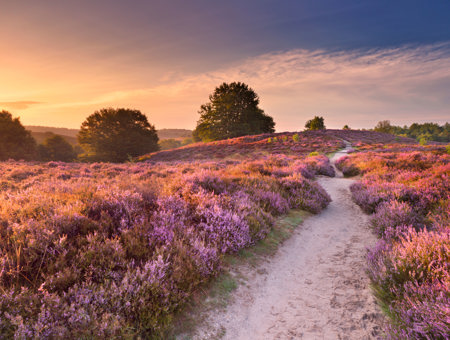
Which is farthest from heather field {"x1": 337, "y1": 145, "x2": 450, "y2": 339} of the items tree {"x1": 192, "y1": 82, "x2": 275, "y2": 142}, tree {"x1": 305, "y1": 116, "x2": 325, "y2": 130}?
tree {"x1": 305, "y1": 116, "x2": 325, "y2": 130}

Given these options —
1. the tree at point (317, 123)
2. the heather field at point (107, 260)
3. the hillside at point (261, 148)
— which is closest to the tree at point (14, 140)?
the hillside at point (261, 148)

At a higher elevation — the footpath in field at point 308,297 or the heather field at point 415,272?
the heather field at point 415,272

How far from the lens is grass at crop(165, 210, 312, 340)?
245 cm

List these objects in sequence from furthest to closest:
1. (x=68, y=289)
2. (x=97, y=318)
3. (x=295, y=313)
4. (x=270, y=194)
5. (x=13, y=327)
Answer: (x=270, y=194)
(x=295, y=313)
(x=68, y=289)
(x=97, y=318)
(x=13, y=327)

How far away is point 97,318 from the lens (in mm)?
1995

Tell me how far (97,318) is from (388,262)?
404 cm

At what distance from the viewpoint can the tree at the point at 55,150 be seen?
164 ft

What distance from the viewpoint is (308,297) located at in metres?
3.15

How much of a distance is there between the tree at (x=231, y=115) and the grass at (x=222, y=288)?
166ft

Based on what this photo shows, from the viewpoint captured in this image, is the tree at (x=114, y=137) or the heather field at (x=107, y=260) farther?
the tree at (x=114, y=137)

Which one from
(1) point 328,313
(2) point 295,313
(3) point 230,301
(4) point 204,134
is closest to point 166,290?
(3) point 230,301

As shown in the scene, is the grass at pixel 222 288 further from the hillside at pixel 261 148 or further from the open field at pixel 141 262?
the hillside at pixel 261 148

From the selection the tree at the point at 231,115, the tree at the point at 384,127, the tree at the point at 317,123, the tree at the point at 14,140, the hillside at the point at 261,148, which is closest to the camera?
the hillside at the point at 261,148

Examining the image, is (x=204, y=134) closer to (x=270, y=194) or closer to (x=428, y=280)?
(x=270, y=194)
